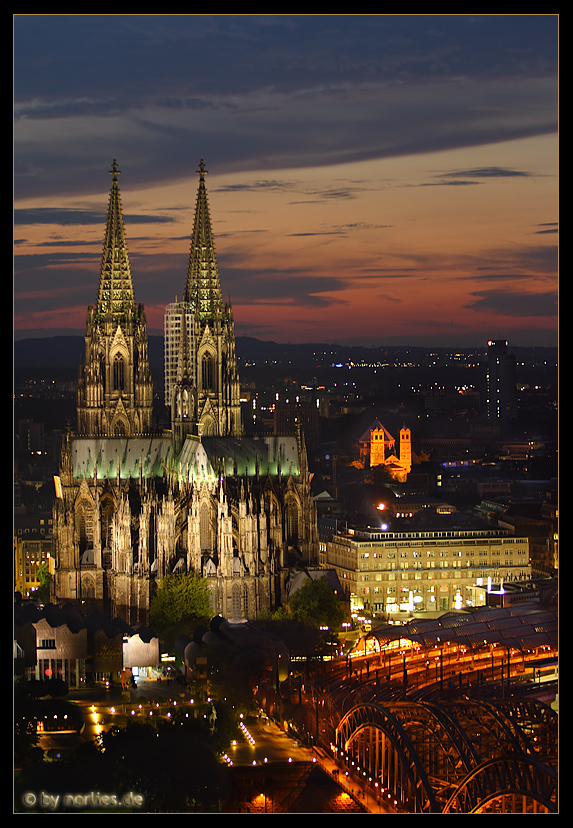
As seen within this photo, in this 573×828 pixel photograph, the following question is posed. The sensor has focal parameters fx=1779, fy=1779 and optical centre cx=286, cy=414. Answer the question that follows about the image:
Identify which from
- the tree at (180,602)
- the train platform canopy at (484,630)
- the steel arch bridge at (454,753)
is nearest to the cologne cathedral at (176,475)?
the tree at (180,602)

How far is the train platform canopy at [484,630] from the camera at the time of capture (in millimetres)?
51375

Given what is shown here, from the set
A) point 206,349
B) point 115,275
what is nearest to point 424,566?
point 206,349

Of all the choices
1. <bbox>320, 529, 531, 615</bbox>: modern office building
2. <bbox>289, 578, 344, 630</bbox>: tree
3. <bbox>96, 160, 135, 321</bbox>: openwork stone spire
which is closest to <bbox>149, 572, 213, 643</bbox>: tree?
<bbox>289, 578, 344, 630</bbox>: tree

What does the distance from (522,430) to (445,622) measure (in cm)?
2463

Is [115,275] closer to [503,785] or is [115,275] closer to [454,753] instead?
[454,753]

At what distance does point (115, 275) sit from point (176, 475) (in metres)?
9.92

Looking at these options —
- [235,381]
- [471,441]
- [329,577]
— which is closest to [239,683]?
[329,577]

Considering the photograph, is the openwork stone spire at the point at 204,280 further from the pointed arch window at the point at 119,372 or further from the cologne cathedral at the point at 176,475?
the pointed arch window at the point at 119,372

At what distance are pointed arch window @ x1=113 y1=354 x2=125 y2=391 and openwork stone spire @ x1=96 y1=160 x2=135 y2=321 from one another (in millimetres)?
1601

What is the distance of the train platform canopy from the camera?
169 feet

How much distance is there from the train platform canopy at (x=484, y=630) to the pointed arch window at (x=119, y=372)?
17242 mm

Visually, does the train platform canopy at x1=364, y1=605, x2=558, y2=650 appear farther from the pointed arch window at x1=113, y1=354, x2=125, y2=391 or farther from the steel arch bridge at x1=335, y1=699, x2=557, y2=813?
the pointed arch window at x1=113, y1=354, x2=125, y2=391

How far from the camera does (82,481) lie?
63.9 meters
